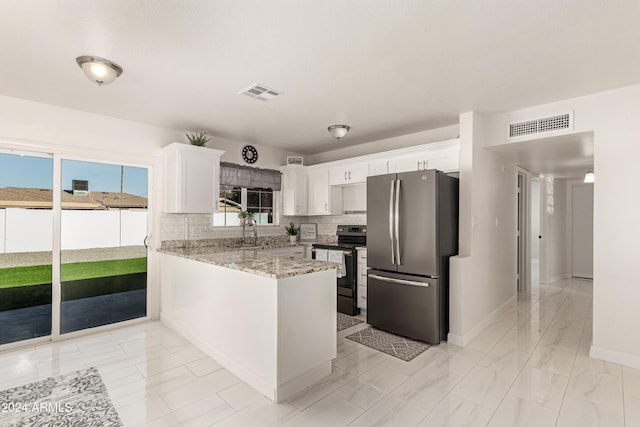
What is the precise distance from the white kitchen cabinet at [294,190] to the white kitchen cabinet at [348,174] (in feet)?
1.86

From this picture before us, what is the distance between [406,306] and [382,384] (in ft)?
3.54

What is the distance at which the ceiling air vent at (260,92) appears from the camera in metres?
2.85

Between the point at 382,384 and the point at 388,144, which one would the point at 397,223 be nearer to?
the point at 382,384

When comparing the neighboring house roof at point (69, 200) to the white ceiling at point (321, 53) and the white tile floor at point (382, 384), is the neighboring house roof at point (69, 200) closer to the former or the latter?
the white ceiling at point (321, 53)

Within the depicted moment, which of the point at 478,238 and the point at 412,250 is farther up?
the point at 478,238

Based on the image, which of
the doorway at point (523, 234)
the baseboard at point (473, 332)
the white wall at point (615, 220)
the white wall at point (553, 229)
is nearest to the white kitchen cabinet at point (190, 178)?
the baseboard at point (473, 332)

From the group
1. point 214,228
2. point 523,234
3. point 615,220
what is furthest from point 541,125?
point 214,228

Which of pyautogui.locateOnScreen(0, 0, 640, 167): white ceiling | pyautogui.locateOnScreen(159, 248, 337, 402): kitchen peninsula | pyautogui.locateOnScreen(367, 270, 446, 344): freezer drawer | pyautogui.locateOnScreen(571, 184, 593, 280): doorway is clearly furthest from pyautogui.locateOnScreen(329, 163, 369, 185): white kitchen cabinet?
pyautogui.locateOnScreen(571, 184, 593, 280): doorway

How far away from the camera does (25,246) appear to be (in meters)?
3.35

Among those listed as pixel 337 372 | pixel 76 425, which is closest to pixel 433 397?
pixel 337 372

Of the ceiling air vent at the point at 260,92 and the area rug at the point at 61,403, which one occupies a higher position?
the ceiling air vent at the point at 260,92

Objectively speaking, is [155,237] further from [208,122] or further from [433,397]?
[433,397]

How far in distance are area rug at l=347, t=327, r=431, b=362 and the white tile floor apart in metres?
0.10

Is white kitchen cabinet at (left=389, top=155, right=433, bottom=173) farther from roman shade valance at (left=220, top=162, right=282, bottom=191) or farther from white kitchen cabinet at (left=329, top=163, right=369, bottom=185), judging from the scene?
roman shade valance at (left=220, top=162, right=282, bottom=191)
